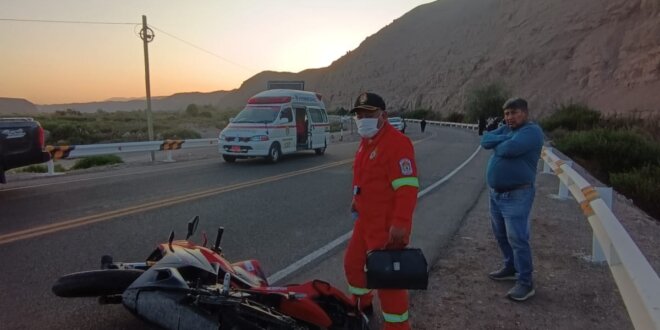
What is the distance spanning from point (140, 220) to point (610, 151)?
1527cm

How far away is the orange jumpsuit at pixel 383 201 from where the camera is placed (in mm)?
3535

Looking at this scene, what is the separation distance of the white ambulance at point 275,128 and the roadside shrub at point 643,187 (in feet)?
32.7

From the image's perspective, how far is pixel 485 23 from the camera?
8481 centimetres

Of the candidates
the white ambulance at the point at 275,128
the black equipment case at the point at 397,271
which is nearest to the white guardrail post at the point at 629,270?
the black equipment case at the point at 397,271

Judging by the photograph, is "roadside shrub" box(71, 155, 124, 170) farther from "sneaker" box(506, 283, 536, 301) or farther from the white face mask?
"sneaker" box(506, 283, 536, 301)

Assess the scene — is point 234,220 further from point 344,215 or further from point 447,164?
point 447,164

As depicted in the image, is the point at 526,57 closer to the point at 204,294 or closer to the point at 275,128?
the point at 275,128

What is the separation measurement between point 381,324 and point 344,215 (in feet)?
13.5

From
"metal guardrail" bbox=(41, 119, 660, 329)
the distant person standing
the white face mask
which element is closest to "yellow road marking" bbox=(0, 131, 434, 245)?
the white face mask

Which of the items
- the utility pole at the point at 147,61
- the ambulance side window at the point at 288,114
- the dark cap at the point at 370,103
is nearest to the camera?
the dark cap at the point at 370,103

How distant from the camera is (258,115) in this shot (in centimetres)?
1705

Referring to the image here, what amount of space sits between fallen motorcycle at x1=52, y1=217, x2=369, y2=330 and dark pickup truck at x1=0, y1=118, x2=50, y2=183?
6.87m

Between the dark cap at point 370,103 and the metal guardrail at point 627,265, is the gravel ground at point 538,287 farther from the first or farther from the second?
the dark cap at point 370,103

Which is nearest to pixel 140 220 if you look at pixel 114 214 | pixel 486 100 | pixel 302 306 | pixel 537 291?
pixel 114 214
